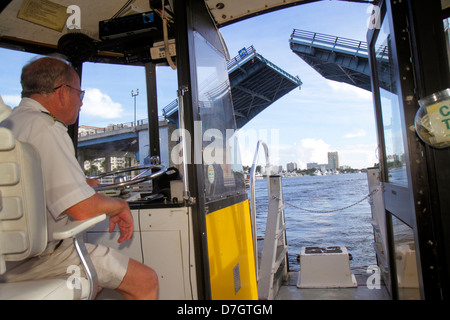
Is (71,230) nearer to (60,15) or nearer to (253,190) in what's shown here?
(253,190)

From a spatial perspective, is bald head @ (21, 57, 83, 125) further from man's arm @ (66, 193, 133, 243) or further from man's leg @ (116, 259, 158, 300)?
man's leg @ (116, 259, 158, 300)

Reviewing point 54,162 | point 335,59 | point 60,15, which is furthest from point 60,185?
point 335,59

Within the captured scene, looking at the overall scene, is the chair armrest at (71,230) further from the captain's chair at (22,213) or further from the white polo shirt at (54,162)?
the white polo shirt at (54,162)

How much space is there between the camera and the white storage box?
10.7ft

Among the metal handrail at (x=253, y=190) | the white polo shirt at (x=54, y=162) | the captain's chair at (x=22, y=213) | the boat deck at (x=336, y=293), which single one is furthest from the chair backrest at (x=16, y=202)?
the boat deck at (x=336, y=293)

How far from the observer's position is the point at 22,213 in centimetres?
101

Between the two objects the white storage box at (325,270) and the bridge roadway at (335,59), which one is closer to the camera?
the white storage box at (325,270)

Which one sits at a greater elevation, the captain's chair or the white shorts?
the captain's chair

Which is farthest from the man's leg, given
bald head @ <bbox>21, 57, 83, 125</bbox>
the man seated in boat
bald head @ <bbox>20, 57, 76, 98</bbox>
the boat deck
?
the boat deck

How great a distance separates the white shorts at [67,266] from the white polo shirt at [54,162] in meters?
0.17

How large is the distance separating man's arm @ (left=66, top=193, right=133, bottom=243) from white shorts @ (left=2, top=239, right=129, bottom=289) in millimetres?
133

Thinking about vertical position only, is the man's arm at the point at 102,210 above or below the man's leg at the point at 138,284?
above

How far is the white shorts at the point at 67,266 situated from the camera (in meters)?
1.27

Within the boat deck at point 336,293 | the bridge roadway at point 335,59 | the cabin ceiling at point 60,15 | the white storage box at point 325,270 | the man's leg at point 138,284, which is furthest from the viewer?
the bridge roadway at point 335,59
